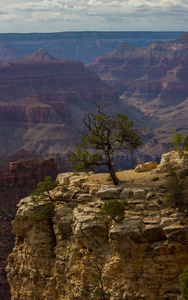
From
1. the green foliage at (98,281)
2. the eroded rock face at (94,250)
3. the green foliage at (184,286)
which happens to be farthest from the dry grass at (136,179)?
the green foliage at (184,286)

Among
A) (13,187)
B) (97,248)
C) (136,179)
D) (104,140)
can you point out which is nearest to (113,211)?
(97,248)

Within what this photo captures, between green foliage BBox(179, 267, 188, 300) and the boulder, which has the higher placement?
the boulder

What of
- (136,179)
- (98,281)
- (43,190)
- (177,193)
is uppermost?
(177,193)

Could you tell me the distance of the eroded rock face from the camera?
29.1m

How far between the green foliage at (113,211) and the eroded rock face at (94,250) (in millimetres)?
396

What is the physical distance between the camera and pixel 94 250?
30.9 m

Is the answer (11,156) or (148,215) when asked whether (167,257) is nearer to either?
(148,215)

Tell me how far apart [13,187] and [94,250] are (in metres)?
60.5

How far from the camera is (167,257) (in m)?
29.0

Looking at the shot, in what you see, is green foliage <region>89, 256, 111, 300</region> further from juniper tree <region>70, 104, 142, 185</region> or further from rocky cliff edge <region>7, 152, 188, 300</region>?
juniper tree <region>70, 104, 142, 185</region>

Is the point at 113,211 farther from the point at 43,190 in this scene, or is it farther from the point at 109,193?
the point at 43,190

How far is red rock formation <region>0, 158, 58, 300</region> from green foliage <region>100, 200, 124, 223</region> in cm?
4359

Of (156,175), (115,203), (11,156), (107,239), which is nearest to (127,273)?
(107,239)

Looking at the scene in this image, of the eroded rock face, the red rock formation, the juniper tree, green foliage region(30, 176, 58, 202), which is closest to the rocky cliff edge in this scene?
the eroded rock face
